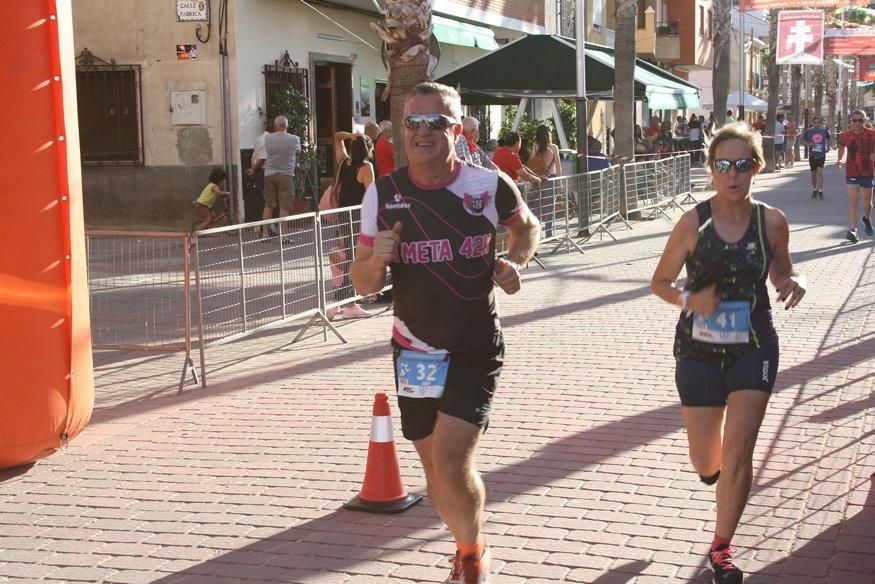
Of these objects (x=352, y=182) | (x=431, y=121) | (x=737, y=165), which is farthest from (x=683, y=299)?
(x=352, y=182)

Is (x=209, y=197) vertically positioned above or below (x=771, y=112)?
below

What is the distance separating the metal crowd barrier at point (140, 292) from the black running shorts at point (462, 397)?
443 centimetres

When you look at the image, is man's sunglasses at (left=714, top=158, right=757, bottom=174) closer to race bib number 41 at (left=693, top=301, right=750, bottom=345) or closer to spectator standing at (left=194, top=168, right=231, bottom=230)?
race bib number 41 at (left=693, top=301, right=750, bottom=345)

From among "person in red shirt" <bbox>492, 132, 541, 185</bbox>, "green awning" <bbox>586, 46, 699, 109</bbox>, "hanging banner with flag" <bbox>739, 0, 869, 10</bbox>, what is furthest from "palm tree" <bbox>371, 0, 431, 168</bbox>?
"hanging banner with flag" <bbox>739, 0, 869, 10</bbox>

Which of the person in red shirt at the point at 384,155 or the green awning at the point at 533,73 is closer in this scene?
the person in red shirt at the point at 384,155

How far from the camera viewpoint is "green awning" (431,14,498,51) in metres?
25.3

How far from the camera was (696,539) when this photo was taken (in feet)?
18.0

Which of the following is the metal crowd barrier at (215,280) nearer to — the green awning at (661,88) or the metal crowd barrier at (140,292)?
the metal crowd barrier at (140,292)

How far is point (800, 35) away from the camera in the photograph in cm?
3647

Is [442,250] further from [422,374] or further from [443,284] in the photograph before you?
[422,374]

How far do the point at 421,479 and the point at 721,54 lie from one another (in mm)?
33009

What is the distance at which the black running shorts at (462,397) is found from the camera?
15.2ft

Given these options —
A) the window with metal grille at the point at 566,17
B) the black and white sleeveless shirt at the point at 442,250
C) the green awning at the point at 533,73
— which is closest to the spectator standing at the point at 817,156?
the green awning at the point at 533,73

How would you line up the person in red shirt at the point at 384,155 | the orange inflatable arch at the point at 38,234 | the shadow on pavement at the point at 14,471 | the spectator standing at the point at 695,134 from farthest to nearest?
the spectator standing at the point at 695,134, the person in red shirt at the point at 384,155, the shadow on pavement at the point at 14,471, the orange inflatable arch at the point at 38,234
